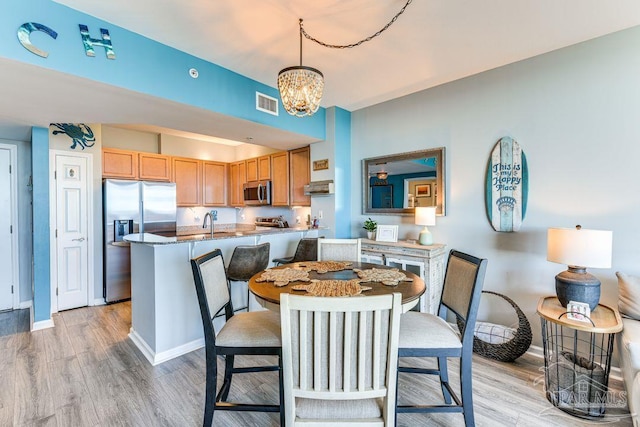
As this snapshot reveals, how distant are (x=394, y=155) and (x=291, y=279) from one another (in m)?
2.37

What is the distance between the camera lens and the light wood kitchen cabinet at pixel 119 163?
169 inches

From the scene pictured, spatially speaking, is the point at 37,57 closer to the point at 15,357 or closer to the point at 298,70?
the point at 298,70

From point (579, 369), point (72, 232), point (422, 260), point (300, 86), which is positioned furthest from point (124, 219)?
point (579, 369)

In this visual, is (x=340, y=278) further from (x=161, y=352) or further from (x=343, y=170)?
(x=343, y=170)

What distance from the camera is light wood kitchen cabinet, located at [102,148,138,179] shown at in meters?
4.29

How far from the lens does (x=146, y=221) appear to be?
441 cm

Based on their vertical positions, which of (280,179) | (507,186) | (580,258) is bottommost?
(580,258)

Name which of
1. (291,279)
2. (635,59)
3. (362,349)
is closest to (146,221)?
(291,279)

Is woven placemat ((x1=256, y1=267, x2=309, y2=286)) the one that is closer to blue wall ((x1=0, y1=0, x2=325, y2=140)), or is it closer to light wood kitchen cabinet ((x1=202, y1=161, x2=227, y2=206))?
blue wall ((x1=0, y1=0, x2=325, y2=140))

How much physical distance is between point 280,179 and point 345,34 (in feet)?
9.12

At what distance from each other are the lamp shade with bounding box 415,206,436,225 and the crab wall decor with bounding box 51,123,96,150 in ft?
14.1

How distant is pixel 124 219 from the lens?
4.18 m

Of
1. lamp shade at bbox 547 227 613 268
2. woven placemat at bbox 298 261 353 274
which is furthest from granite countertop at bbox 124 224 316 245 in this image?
lamp shade at bbox 547 227 613 268

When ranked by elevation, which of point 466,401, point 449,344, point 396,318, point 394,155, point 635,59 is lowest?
point 466,401
